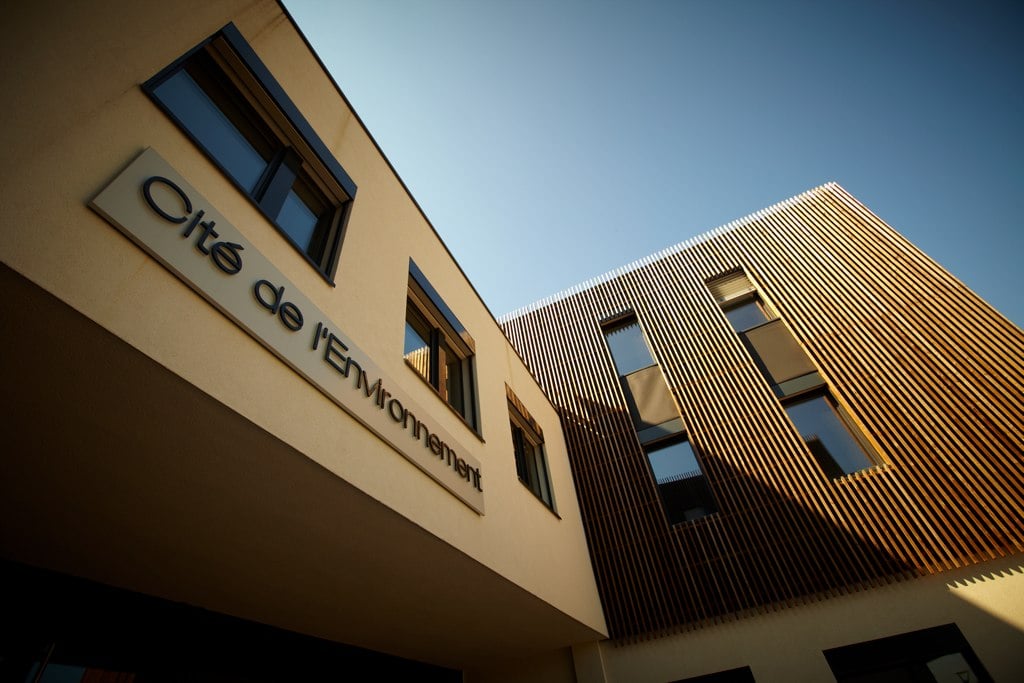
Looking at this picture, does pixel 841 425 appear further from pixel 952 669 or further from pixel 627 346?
pixel 627 346

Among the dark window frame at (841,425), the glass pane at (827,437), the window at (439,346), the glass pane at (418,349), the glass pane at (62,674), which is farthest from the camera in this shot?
the glass pane at (827,437)

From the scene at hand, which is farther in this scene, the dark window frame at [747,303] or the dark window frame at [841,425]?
the dark window frame at [747,303]

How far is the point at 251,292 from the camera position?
7.24ft

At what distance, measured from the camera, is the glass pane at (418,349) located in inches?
173

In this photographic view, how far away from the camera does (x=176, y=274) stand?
184cm

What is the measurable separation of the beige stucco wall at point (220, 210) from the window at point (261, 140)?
5.2 inches

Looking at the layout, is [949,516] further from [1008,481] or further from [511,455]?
[511,455]

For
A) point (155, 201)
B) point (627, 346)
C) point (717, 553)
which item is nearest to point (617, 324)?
point (627, 346)

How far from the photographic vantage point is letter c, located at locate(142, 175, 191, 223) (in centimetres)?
183

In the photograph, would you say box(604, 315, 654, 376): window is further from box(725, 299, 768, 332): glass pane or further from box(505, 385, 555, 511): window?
box(505, 385, 555, 511): window

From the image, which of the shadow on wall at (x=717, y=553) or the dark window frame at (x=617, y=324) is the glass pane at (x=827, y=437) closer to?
the shadow on wall at (x=717, y=553)

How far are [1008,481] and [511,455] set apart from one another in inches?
257

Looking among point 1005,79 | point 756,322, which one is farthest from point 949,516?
point 1005,79

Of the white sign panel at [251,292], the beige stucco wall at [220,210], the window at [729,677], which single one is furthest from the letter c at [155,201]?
the window at [729,677]
